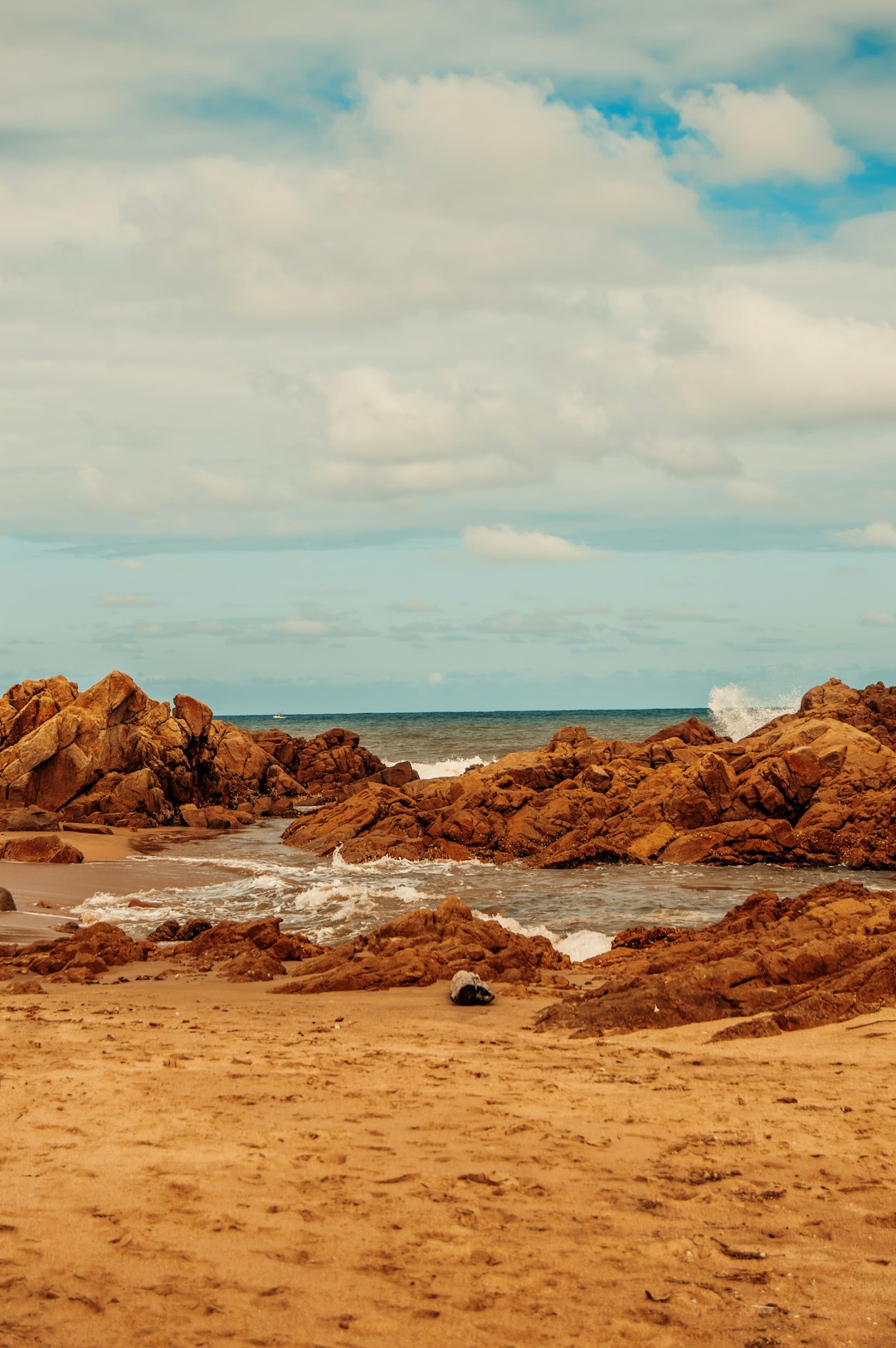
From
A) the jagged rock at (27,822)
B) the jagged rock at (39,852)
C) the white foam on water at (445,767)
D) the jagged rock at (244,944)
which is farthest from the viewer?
the white foam on water at (445,767)

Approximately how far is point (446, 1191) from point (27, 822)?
26.6 m

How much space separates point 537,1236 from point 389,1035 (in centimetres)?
464

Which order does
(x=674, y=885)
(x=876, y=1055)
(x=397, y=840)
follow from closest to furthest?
1. (x=876, y=1055)
2. (x=674, y=885)
3. (x=397, y=840)

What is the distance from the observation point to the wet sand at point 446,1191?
4.27 m

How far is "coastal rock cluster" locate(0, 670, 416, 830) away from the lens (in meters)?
32.9

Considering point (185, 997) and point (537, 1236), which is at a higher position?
point (537, 1236)

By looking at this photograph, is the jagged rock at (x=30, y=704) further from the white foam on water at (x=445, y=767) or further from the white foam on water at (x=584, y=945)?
the white foam on water at (x=584, y=945)

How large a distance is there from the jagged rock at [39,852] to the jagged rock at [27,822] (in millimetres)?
4665

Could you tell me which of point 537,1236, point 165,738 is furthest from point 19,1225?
point 165,738

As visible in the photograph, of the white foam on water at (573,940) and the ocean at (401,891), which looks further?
the ocean at (401,891)

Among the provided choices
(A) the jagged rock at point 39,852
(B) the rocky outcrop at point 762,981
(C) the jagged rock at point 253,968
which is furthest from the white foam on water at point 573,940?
(A) the jagged rock at point 39,852

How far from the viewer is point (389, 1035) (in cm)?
950

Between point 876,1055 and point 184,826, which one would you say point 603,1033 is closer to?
point 876,1055

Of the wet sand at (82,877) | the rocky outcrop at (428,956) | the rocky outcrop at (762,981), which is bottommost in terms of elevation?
the wet sand at (82,877)
